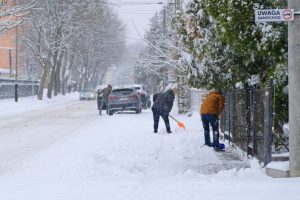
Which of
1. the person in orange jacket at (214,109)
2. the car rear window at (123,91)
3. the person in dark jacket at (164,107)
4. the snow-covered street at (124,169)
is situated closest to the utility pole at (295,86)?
the snow-covered street at (124,169)

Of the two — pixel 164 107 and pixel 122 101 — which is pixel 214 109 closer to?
pixel 164 107

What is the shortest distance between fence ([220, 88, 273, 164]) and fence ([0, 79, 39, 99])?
3335cm

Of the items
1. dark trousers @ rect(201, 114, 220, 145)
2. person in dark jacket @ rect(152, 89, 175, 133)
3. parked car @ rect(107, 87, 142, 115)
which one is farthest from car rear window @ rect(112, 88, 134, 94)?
dark trousers @ rect(201, 114, 220, 145)

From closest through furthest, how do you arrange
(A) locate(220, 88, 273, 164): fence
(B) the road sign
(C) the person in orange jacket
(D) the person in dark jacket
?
1. (B) the road sign
2. (A) locate(220, 88, 273, 164): fence
3. (C) the person in orange jacket
4. (D) the person in dark jacket

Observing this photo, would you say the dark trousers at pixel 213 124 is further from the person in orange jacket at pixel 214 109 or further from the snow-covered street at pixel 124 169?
the snow-covered street at pixel 124 169

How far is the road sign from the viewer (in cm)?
942

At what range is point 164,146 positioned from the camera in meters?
15.9

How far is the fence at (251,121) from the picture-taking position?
10453 mm

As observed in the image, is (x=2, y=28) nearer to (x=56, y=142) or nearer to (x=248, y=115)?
(x=56, y=142)

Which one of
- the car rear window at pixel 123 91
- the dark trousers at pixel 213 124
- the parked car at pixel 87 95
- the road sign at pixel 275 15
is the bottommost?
the dark trousers at pixel 213 124

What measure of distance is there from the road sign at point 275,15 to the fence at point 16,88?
3861cm

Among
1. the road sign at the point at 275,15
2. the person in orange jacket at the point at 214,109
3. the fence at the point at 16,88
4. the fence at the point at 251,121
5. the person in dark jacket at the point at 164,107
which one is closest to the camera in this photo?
the road sign at the point at 275,15

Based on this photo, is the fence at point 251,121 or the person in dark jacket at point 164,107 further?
the person in dark jacket at point 164,107

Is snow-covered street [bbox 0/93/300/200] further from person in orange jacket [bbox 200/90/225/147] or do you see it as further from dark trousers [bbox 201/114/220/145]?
person in orange jacket [bbox 200/90/225/147]
